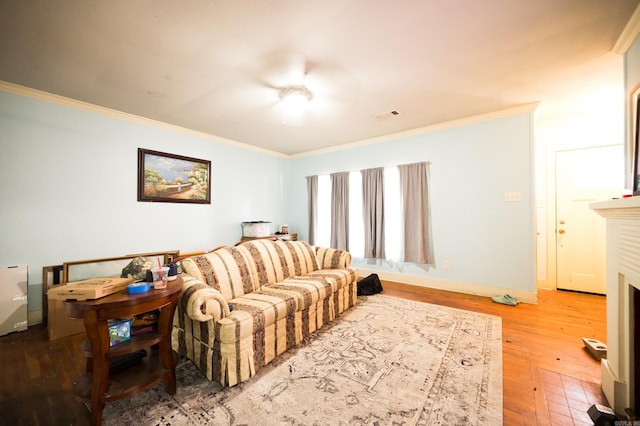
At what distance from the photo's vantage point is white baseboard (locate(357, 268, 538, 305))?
332 centimetres

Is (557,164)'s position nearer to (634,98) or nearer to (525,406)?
(634,98)

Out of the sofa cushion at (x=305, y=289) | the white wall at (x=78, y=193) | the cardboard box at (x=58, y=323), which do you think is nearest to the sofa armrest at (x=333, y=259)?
the sofa cushion at (x=305, y=289)

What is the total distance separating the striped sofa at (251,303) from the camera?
173 cm

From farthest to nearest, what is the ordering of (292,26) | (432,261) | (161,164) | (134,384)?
(432,261) < (161,164) < (292,26) < (134,384)

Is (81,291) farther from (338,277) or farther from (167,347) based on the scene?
(338,277)

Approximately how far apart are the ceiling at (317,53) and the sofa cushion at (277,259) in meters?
1.76

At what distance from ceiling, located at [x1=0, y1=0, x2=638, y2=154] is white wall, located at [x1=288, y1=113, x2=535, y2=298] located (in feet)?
1.61

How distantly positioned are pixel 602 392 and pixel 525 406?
2.02 ft

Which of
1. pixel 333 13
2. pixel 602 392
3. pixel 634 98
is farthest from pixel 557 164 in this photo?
pixel 333 13

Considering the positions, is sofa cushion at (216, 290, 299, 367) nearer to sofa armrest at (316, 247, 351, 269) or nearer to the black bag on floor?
sofa armrest at (316, 247, 351, 269)

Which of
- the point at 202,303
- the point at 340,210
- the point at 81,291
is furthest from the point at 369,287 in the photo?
the point at 81,291

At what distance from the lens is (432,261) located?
13.2 ft

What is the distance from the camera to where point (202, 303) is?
1672mm

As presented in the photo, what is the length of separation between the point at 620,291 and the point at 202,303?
8.77 ft
